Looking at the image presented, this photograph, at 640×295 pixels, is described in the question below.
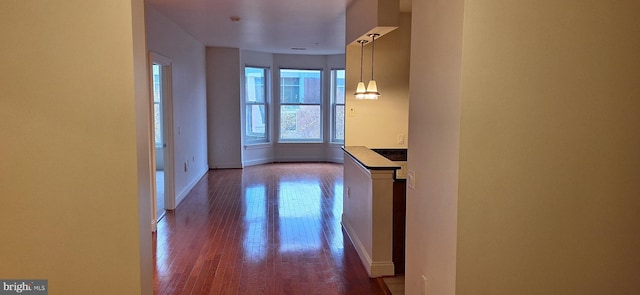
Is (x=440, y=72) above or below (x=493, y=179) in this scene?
above

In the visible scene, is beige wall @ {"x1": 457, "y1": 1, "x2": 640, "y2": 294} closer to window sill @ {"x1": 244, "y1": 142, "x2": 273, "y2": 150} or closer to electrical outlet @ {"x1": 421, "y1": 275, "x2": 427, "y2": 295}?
electrical outlet @ {"x1": 421, "y1": 275, "x2": 427, "y2": 295}

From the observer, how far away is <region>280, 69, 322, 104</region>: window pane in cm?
937

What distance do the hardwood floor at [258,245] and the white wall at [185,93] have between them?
0.45 meters

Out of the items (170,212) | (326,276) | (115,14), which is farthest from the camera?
(170,212)

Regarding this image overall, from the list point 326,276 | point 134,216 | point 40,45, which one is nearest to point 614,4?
point 134,216

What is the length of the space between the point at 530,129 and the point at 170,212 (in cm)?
458

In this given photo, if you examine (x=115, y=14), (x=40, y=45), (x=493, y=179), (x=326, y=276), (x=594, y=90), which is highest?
(x=115, y=14)

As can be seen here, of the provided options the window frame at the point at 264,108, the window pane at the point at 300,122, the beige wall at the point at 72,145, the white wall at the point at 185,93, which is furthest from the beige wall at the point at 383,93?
the window pane at the point at 300,122

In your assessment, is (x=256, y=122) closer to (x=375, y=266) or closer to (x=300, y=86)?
(x=300, y=86)

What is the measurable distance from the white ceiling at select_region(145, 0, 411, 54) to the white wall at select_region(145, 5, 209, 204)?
0.18 metres

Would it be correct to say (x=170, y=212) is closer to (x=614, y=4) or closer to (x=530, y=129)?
(x=530, y=129)

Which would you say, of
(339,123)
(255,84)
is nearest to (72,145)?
(255,84)

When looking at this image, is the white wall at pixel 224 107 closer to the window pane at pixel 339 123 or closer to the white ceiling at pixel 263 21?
the white ceiling at pixel 263 21

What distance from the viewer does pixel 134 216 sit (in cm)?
163
